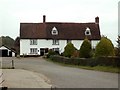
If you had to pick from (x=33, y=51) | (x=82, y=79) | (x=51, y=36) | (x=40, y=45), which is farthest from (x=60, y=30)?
(x=82, y=79)

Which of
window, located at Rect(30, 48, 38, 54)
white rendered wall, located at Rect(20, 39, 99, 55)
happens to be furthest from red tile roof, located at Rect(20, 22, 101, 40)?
window, located at Rect(30, 48, 38, 54)

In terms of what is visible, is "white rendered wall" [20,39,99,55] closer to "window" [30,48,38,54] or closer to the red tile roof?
"window" [30,48,38,54]

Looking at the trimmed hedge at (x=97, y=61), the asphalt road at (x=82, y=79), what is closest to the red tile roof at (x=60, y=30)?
the trimmed hedge at (x=97, y=61)

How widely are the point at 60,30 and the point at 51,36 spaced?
10.3 ft

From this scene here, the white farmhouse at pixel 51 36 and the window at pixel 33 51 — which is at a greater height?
the white farmhouse at pixel 51 36

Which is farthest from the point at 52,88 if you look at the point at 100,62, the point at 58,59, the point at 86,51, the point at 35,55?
the point at 35,55

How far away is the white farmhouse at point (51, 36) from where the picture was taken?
275 feet

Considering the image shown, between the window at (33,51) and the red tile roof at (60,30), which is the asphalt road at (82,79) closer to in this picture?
the window at (33,51)

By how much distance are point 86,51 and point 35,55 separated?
3109 cm

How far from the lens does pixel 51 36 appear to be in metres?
84.9

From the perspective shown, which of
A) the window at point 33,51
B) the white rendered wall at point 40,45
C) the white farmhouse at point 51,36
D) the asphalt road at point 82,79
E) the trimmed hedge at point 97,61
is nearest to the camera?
the asphalt road at point 82,79

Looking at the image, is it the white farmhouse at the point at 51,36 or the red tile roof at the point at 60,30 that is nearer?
the white farmhouse at the point at 51,36

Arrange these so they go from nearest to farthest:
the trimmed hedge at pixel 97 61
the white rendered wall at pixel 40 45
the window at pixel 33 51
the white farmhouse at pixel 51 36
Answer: the trimmed hedge at pixel 97 61
the white rendered wall at pixel 40 45
the window at pixel 33 51
the white farmhouse at pixel 51 36

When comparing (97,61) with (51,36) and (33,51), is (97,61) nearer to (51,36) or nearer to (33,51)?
(33,51)
